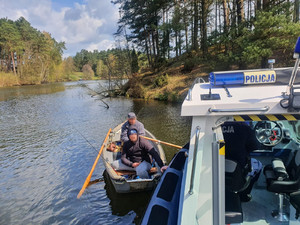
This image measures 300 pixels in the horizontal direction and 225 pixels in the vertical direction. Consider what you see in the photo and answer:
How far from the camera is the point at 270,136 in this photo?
166 inches

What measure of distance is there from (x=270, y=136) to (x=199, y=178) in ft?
8.86

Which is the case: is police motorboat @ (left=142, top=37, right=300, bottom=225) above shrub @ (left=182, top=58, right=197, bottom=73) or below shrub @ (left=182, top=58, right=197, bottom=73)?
below

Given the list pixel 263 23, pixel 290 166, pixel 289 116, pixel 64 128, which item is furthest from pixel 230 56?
pixel 289 116

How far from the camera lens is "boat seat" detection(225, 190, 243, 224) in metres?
2.57

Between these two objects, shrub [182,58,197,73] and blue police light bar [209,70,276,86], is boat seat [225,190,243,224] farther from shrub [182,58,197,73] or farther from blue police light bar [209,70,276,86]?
shrub [182,58,197,73]

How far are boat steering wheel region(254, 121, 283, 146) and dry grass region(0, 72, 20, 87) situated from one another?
2151 inches

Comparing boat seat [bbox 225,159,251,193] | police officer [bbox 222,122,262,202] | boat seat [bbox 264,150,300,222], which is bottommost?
boat seat [bbox 264,150,300,222]

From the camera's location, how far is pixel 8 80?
48844mm

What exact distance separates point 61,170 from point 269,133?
6.67 m

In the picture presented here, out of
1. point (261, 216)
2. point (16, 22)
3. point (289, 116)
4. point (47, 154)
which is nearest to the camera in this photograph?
point (289, 116)

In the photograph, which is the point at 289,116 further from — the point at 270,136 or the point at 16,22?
the point at 16,22

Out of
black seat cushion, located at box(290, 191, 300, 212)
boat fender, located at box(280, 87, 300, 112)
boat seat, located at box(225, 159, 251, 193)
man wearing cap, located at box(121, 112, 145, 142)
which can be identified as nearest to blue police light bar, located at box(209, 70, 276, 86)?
boat fender, located at box(280, 87, 300, 112)

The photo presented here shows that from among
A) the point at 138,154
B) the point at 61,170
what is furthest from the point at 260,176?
the point at 61,170

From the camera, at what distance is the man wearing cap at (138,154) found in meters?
5.39
